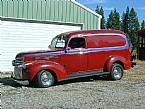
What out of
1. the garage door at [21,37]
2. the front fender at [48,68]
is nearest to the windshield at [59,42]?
the front fender at [48,68]

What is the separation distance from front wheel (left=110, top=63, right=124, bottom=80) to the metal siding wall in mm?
5458

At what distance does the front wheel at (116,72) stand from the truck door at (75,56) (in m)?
1.33

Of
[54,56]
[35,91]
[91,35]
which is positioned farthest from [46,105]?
[91,35]

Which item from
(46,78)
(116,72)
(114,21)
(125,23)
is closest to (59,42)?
(46,78)

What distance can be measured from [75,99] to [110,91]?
6.28 ft

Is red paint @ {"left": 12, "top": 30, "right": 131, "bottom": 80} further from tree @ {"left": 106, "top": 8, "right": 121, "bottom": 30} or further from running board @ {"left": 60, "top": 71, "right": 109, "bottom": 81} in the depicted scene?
tree @ {"left": 106, "top": 8, "right": 121, "bottom": 30}

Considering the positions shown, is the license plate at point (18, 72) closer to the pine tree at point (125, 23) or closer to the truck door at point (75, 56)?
the truck door at point (75, 56)

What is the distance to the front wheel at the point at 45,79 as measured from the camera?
1448 centimetres

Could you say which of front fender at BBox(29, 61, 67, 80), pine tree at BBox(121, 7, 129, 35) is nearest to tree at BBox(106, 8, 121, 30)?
pine tree at BBox(121, 7, 129, 35)

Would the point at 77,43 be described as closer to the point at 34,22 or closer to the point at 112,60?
the point at 112,60

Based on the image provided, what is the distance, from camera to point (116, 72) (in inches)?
656

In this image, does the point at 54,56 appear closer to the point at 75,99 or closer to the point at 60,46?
the point at 60,46

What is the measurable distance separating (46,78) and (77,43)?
1883mm

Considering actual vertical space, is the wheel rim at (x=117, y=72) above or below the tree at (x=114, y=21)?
below
